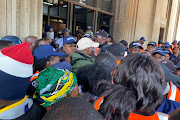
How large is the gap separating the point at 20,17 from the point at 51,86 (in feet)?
8.45

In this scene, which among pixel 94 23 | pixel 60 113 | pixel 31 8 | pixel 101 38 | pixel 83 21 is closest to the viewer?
pixel 60 113

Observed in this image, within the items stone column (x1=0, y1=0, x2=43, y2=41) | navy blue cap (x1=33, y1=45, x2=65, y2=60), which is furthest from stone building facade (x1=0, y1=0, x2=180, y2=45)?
navy blue cap (x1=33, y1=45, x2=65, y2=60)

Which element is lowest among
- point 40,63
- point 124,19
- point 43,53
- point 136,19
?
point 40,63

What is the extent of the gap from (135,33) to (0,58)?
799cm

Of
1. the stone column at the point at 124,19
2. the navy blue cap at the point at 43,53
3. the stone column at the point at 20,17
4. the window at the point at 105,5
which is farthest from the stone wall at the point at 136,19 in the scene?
the navy blue cap at the point at 43,53

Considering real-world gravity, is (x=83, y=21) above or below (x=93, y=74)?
above

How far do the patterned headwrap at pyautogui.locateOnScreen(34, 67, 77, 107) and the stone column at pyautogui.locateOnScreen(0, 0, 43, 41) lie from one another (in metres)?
2.37

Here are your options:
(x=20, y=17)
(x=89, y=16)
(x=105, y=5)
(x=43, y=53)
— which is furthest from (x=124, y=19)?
(x=43, y=53)

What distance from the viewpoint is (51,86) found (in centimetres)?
108

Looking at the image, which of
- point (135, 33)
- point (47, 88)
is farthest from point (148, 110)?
point (135, 33)

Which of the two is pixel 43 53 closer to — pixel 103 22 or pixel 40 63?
pixel 40 63

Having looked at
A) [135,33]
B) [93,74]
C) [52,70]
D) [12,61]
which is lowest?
[93,74]

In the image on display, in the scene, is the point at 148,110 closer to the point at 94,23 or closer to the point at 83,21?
the point at 94,23

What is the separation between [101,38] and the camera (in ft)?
14.7
